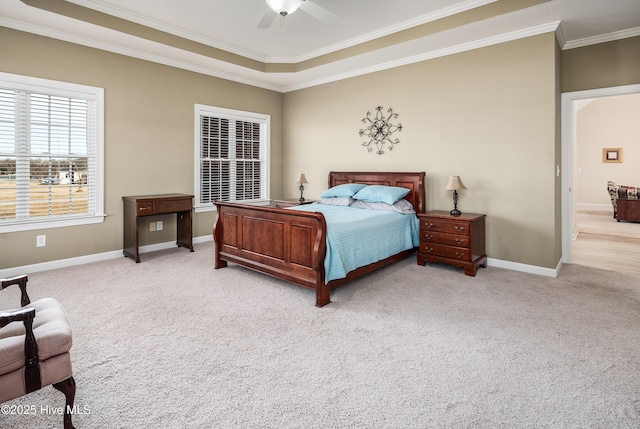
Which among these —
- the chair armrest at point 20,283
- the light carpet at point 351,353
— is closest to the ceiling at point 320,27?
the light carpet at point 351,353

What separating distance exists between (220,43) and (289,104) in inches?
77.8

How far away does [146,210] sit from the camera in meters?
4.51

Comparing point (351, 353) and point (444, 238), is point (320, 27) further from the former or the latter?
point (351, 353)

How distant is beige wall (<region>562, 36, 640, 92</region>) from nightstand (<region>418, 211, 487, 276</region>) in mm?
1955

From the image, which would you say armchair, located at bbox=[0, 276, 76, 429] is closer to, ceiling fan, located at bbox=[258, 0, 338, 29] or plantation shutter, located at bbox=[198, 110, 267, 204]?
ceiling fan, located at bbox=[258, 0, 338, 29]

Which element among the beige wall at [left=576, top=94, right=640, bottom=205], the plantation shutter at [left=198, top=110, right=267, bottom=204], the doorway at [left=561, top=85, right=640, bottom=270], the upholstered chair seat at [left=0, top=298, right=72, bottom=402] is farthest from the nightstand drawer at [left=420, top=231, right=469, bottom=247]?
the beige wall at [left=576, top=94, right=640, bottom=205]

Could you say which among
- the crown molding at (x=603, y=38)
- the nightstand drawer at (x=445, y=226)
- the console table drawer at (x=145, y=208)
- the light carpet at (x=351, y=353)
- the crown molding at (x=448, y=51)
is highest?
the crown molding at (x=448, y=51)

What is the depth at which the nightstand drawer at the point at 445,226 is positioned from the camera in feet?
13.2

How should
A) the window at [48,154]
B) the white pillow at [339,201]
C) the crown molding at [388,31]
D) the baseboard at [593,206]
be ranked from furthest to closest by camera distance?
the baseboard at [593,206]
the white pillow at [339,201]
the window at [48,154]
the crown molding at [388,31]

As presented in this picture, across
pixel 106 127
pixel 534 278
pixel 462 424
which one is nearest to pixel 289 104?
pixel 106 127

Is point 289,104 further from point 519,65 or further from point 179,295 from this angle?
point 179,295

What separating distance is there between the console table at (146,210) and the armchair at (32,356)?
9.63 ft

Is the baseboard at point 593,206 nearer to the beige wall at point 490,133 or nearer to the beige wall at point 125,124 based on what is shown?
the beige wall at point 490,133

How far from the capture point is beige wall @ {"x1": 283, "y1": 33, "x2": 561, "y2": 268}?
13.1ft
